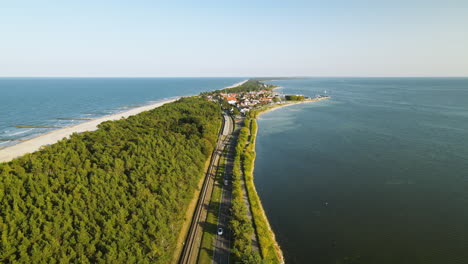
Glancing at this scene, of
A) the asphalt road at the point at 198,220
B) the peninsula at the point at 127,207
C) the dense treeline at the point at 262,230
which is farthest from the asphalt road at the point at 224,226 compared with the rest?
the dense treeline at the point at 262,230

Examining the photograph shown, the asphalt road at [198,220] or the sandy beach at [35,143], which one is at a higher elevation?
the sandy beach at [35,143]

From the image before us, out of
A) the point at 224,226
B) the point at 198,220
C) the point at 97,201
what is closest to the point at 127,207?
the point at 97,201

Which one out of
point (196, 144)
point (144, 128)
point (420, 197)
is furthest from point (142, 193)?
point (420, 197)

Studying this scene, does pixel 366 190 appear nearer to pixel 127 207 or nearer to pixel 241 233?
pixel 241 233

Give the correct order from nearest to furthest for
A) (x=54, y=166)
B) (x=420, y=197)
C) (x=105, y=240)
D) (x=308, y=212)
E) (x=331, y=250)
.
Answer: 1. (x=105, y=240)
2. (x=331, y=250)
3. (x=54, y=166)
4. (x=308, y=212)
5. (x=420, y=197)

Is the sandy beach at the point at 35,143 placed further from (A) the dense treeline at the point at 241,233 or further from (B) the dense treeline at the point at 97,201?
(A) the dense treeline at the point at 241,233

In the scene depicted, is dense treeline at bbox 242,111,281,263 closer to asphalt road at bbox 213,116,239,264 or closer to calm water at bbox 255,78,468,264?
calm water at bbox 255,78,468,264

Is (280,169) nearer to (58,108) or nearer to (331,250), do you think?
(331,250)

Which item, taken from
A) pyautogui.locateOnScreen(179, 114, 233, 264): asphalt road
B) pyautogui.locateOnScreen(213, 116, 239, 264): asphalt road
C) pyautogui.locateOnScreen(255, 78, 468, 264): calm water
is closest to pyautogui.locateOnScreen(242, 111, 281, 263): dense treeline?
pyautogui.locateOnScreen(255, 78, 468, 264): calm water
